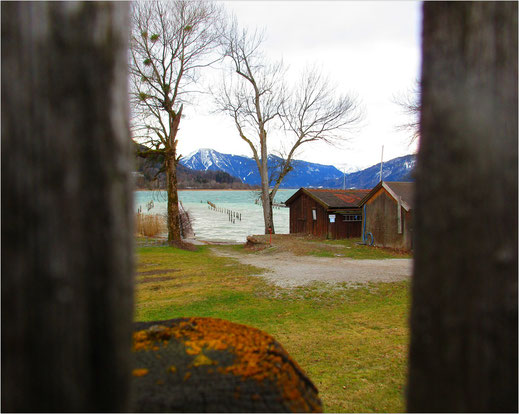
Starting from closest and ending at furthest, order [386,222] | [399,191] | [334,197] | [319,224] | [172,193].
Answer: [399,191], [386,222], [172,193], [319,224], [334,197]

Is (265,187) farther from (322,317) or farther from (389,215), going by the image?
(322,317)

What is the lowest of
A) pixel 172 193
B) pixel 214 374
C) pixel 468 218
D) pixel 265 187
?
pixel 214 374

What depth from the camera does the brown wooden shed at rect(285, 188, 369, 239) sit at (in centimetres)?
2862

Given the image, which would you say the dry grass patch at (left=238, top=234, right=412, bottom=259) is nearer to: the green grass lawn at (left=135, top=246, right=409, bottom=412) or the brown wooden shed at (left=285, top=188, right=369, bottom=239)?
the brown wooden shed at (left=285, top=188, right=369, bottom=239)

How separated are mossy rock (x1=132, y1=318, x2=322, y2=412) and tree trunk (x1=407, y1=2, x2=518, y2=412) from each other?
0.95 metres

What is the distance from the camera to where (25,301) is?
0.96 m

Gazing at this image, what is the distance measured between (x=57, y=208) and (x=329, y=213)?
92.7 ft

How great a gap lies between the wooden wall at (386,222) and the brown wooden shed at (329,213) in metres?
Result: 2.73

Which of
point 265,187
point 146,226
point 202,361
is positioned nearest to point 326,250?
point 265,187

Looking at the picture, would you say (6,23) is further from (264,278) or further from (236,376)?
(264,278)

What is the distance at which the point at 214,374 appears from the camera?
1935 millimetres

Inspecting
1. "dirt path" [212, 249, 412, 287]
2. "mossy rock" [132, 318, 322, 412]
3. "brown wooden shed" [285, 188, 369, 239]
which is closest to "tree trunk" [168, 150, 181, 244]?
"dirt path" [212, 249, 412, 287]

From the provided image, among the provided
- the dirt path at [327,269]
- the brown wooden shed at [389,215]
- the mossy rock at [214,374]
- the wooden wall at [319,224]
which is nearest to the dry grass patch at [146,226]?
the wooden wall at [319,224]

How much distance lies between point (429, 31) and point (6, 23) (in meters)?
1.22
